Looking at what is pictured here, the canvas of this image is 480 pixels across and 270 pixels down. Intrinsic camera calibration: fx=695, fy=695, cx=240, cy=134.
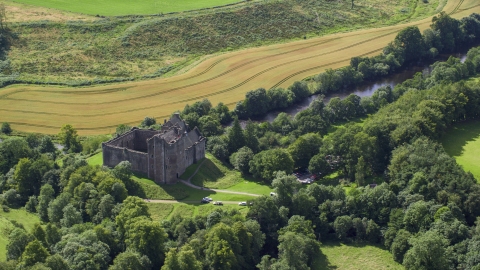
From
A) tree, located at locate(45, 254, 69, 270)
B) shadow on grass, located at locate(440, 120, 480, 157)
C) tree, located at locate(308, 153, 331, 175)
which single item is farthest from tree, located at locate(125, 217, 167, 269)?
shadow on grass, located at locate(440, 120, 480, 157)

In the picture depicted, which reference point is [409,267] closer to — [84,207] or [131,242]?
[131,242]

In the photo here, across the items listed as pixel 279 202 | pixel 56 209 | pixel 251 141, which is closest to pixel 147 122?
pixel 251 141

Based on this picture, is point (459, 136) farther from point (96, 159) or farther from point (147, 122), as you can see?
point (96, 159)

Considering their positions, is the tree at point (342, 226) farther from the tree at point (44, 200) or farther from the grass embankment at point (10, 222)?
the grass embankment at point (10, 222)

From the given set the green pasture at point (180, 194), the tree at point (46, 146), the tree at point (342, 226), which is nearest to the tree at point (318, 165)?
the green pasture at point (180, 194)

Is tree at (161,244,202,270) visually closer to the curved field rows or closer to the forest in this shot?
the forest
